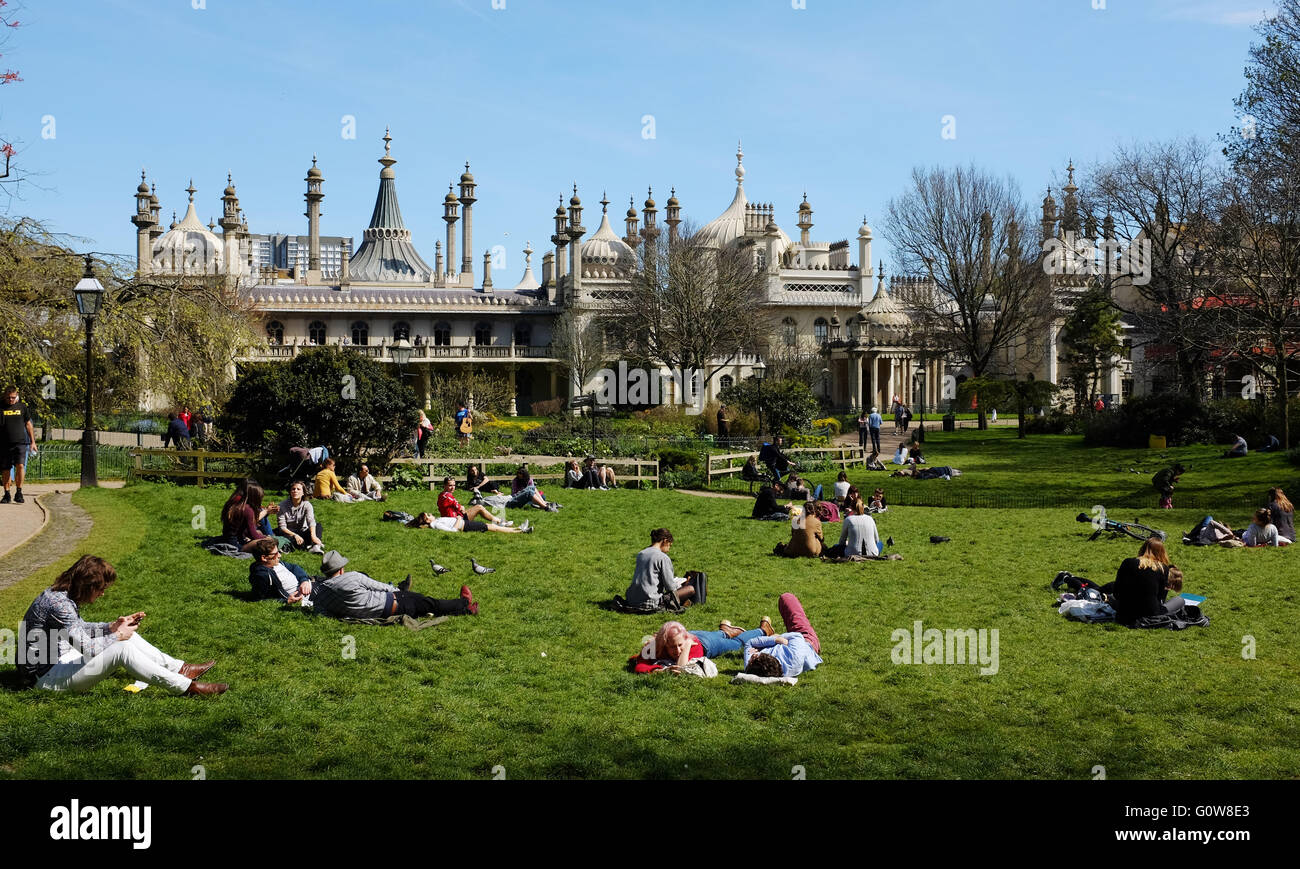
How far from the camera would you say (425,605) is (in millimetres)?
11156

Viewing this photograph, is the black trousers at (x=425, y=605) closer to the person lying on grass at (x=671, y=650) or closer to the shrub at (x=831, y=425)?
the person lying on grass at (x=671, y=650)

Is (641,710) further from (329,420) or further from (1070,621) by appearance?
(329,420)

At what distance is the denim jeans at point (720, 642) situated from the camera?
10133mm

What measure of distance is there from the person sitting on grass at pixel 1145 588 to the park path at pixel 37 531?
11.1m

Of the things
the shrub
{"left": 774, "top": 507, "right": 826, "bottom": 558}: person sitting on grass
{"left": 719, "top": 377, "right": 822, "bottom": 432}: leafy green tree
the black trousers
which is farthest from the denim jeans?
the shrub

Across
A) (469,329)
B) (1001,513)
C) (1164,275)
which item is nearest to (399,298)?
(469,329)

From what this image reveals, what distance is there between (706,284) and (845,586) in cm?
3807

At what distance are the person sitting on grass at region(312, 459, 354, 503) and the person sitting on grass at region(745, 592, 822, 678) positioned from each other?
1065cm

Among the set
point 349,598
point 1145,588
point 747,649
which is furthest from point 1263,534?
point 349,598

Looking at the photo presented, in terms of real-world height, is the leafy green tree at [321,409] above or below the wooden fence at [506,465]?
above

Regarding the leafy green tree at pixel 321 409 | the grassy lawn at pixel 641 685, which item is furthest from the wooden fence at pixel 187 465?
the grassy lawn at pixel 641 685

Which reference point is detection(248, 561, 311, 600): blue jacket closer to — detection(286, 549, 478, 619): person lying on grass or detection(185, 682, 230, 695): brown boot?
detection(286, 549, 478, 619): person lying on grass
